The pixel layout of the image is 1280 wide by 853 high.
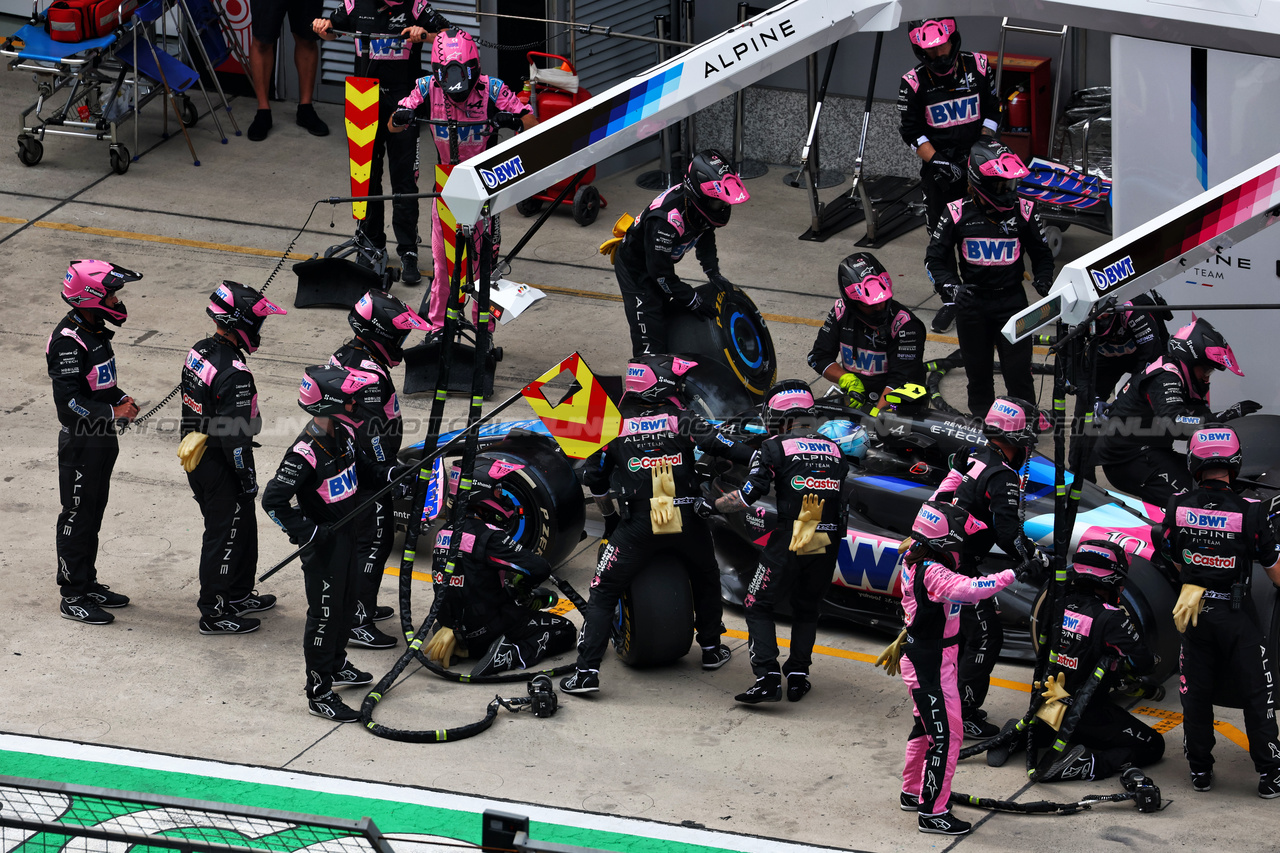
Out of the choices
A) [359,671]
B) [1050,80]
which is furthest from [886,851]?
[1050,80]

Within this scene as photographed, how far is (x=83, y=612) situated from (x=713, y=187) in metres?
5.15

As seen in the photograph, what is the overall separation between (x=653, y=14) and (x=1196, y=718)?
1093 cm

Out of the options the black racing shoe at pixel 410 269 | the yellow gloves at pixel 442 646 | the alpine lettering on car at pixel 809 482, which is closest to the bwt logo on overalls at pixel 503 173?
the alpine lettering on car at pixel 809 482

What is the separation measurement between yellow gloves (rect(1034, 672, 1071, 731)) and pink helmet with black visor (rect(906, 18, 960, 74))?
6279 mm

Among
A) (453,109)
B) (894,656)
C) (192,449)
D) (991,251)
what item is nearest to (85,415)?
(192,449)

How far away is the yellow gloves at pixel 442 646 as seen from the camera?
963 centimetres

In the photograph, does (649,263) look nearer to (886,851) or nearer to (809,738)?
(809,738)

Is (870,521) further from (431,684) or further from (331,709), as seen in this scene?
(331,709)

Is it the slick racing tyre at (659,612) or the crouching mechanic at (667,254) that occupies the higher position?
the crouching mechanic at (667,254)

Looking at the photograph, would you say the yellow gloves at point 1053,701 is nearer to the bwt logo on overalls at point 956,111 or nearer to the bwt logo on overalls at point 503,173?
the bwt logo on overalls at point 503,173

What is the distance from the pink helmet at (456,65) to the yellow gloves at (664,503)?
519 centimetres

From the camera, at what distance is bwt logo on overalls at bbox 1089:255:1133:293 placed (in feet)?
25.8

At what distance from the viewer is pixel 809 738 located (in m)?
9.08

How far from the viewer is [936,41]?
Result: 1320 centimetres
